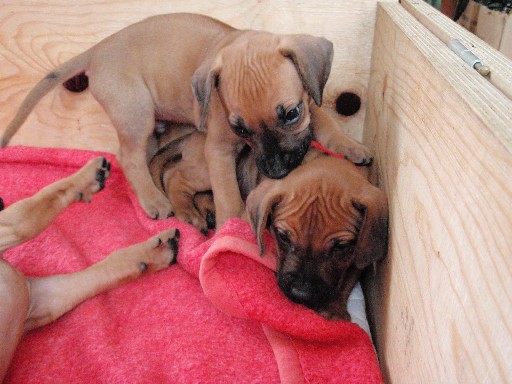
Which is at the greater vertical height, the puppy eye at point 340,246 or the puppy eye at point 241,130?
the puppy eye at point 241,130

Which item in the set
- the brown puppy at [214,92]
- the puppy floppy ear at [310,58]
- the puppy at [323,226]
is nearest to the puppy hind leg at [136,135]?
the brown puppy at [214,92]

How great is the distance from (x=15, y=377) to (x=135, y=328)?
387 mm

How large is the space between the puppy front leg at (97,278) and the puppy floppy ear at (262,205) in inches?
16.2

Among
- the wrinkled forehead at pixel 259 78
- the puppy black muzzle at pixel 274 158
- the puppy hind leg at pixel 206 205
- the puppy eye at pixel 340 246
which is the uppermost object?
the wrinkled forehead at pixel 259 78

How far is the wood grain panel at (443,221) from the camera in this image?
83 centimetres

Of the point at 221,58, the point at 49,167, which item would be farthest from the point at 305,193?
the point at 49,167

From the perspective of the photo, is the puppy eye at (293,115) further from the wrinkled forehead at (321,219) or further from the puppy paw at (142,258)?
the puppy paw at (142,258)

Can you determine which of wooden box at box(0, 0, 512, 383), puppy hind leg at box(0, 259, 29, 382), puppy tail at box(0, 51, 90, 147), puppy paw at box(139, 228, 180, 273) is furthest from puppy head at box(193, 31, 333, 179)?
puppy hind leg at box(0, 259, 29, 382)

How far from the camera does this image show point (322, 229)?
1727mm

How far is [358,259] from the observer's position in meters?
1.72

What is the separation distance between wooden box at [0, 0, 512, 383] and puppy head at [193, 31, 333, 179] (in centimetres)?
28

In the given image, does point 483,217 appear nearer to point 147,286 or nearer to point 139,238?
point 147,286

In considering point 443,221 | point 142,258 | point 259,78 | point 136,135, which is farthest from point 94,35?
point 443,221

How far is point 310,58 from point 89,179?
100cm
